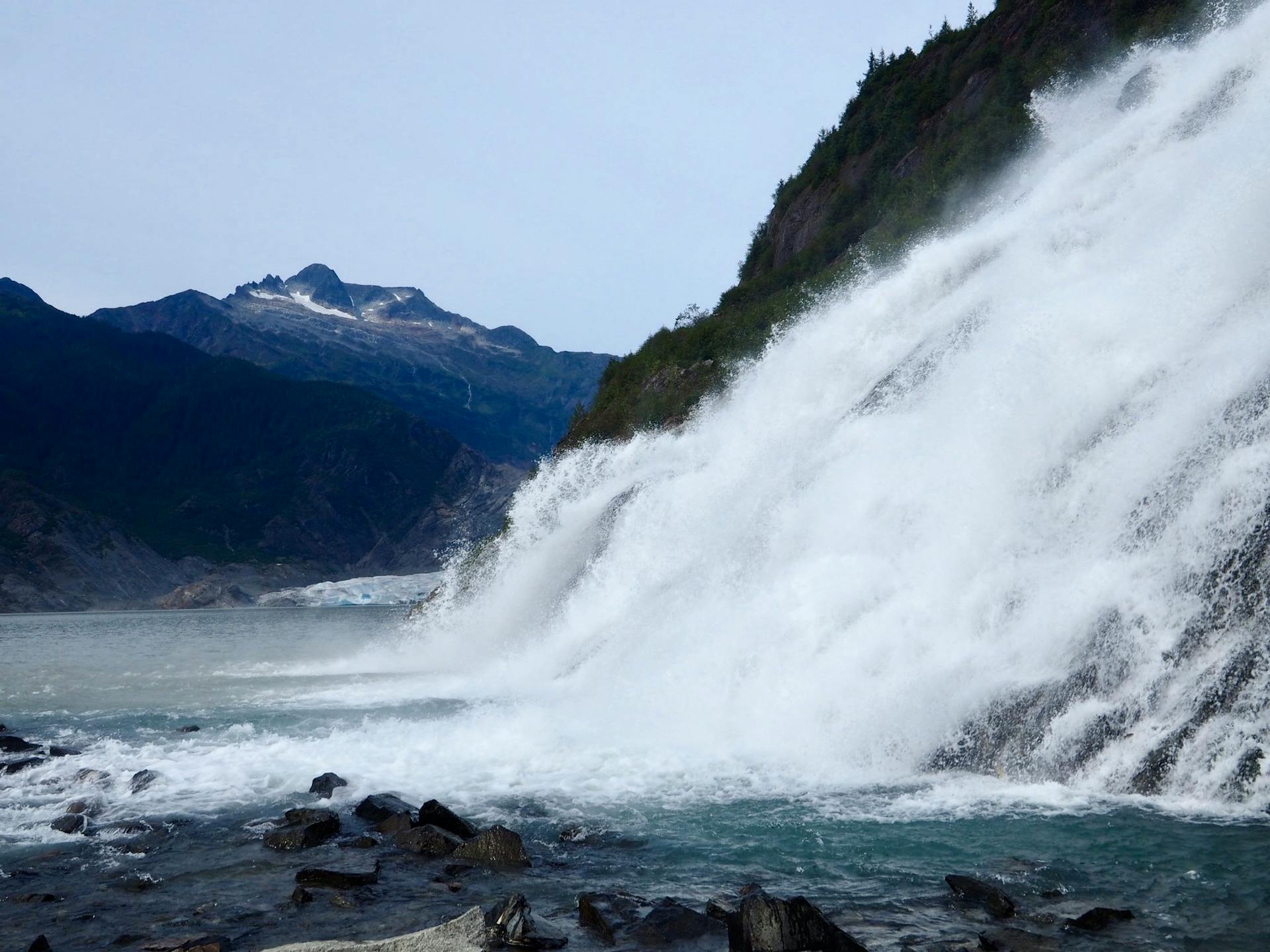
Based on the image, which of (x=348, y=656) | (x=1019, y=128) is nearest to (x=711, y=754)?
(x=1019, y=128)

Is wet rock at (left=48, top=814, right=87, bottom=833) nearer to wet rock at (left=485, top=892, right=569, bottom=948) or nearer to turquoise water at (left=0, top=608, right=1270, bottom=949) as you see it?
turquoise water at (left=0, top=608, right=1270, bottom=949)

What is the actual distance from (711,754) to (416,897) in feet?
27.2

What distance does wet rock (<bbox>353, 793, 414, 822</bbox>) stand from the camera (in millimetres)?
14180

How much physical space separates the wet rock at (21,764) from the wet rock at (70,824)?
200 inches

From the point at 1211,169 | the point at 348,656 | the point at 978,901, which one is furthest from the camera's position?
the point at 348,656

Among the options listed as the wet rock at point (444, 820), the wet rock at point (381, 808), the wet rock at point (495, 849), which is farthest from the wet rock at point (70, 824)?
the wet rock at point (495, 849)

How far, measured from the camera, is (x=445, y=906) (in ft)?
34.0

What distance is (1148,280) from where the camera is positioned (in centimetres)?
1972

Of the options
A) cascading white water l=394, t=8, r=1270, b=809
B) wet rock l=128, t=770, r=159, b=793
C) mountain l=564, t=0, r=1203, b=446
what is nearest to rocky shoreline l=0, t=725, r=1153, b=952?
wet rock l=128, t=770, r=159, b=793

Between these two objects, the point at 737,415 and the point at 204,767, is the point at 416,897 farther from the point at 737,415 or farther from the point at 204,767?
the point at 737,415

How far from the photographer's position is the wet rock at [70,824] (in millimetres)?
14344

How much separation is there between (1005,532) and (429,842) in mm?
11633

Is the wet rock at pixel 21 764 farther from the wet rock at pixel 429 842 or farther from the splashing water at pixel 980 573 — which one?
the wet rock at pixel 429 842

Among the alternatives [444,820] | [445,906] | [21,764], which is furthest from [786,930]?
[21,764]
